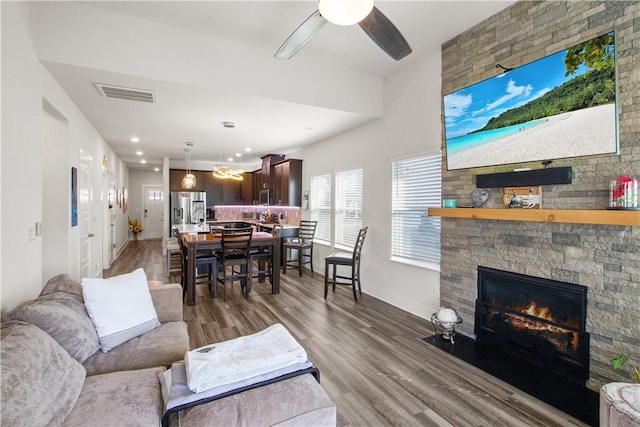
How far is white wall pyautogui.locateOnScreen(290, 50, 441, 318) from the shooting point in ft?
12.3

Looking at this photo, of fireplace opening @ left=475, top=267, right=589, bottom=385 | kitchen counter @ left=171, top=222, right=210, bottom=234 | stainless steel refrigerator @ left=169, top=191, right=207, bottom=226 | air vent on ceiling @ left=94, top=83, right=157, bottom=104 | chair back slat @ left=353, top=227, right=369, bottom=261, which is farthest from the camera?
stainless steel refrigerator @ left=169, top=191, right=207, bottom=226

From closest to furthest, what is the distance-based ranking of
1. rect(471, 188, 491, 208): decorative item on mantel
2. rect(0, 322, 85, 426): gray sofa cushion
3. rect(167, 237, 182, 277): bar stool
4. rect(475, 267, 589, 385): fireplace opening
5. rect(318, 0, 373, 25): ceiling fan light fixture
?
1. rect(0, 322, 85, 426): gray sofa cushion
2. rect(318, 0, 373, 25): ceiling fan light fixture
3. rect(475, 267, 589, 385): fireplace opening
4. rect(471, 188, 491, 208): decorative item on mantel
5. rect(167, 237, 182, 277): bar stool

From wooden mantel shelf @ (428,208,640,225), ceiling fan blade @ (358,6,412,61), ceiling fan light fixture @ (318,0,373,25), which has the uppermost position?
ceiling fan blade @ (358,6,412,61)

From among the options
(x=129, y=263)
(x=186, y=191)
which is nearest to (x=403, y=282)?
(x=129, y=263)

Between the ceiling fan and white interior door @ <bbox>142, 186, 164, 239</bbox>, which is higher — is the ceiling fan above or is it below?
above

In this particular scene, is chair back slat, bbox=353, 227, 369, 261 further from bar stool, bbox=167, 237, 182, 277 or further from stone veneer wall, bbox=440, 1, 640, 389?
bar stool, bbox=167, 237, 182, 277

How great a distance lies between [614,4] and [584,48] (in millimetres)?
309

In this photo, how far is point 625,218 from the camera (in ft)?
6.59

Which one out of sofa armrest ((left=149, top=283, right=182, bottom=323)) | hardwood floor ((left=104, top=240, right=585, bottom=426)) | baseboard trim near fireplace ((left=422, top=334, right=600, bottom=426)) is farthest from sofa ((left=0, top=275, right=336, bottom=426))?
baseboard trim near fireplace ((left=422, top=334, right=600, bottom=426))

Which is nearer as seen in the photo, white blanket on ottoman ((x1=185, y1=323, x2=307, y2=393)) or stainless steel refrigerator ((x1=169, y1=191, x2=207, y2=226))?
white blanket on ottoman ((x1=185, y1=323, x2=307, y2=393))

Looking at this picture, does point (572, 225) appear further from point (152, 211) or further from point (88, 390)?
point (152, 211)

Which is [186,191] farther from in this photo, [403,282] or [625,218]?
[625,218]

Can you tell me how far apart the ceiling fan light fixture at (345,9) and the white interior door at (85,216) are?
161 inches

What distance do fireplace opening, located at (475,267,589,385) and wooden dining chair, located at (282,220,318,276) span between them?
3679 mm
